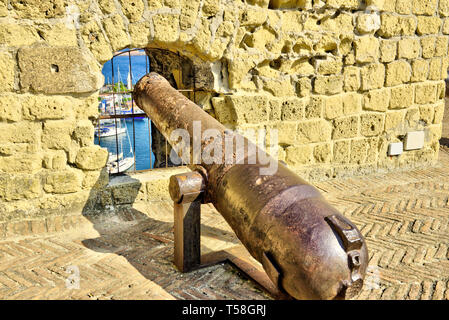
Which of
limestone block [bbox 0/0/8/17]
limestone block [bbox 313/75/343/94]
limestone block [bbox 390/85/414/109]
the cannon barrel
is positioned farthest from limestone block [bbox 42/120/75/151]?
limestone block [bbox 390/85/414/109]

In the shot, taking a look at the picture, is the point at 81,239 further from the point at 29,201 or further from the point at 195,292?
the point at 195,292

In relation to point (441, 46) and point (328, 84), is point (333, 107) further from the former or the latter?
point (441, 46)

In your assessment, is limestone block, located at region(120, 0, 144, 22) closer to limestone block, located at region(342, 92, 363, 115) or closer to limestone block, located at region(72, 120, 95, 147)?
limestone block, located at region(72, 120, 95, 147)

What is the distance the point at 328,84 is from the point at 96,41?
9.91ft

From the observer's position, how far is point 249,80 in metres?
5.15

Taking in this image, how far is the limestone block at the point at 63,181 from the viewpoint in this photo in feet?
14.3

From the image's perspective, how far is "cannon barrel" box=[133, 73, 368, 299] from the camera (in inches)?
89.0

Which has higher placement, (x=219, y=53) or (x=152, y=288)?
(x=219, y=53)

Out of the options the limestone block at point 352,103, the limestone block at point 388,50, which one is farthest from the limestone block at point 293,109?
the limestone block at point 388,50

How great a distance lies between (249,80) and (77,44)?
2.05 m

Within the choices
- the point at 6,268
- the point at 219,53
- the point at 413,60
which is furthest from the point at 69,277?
the point at 413,60

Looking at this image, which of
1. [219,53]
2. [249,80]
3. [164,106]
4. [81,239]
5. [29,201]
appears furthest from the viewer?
[249,80]

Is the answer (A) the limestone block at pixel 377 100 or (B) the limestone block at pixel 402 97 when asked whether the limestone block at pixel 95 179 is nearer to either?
(A) the limestone block at pixel 377 100

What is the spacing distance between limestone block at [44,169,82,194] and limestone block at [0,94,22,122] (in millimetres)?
683
